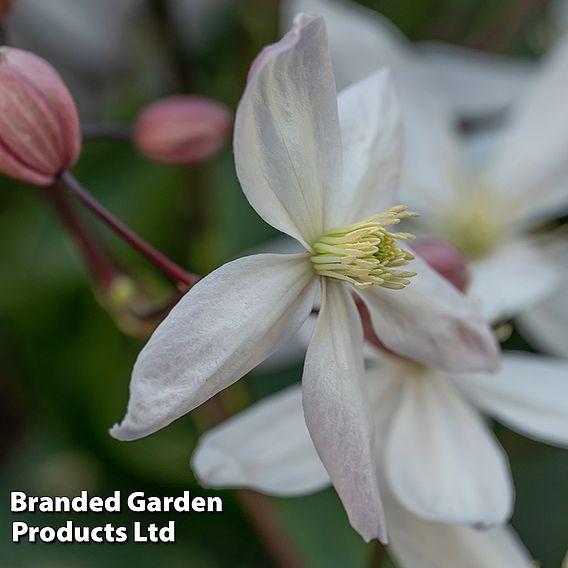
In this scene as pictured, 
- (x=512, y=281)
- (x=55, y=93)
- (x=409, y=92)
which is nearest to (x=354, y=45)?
(x=409, y=92)

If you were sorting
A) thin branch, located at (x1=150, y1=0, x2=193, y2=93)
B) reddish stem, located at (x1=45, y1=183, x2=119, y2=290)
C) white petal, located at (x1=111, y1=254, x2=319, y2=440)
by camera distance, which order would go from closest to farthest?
white petal, located at (x1=111, y1=254, x2=319, y2=440) → reddish stem, located at (x1=45, y1=183, x2=119, y2=290) → thin branch, located at (x1=150, y1=0, x2=193, y2=93)

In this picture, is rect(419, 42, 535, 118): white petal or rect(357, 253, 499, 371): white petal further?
rect(419, 42, 535, 118): white petal

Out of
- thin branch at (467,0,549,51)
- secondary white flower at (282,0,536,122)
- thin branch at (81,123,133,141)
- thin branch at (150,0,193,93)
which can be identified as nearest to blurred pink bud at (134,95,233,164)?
thin branch at (81,123,133,141)

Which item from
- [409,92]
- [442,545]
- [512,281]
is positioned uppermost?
[409,92]

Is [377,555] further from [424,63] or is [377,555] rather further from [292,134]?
[424,63]

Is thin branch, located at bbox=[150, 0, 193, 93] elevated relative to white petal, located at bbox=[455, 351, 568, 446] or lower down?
elevated

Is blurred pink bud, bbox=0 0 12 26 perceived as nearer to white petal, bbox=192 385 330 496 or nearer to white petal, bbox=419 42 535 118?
white petal, bbox=192 385 330 496
